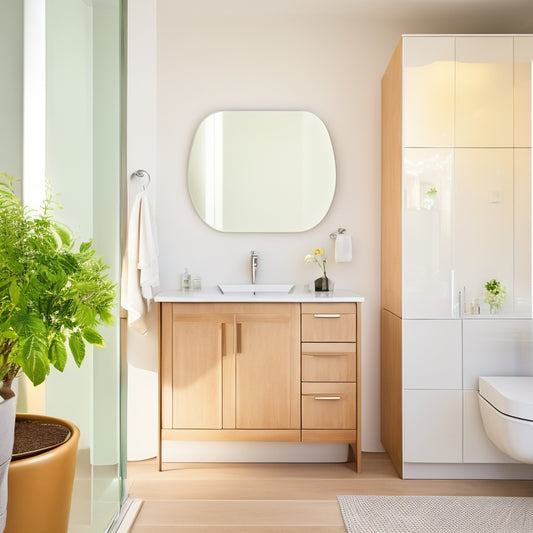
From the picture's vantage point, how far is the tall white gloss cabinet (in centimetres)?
247

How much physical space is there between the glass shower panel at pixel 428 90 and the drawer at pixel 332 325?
0.94 metres

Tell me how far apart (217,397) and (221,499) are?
0.49 meters

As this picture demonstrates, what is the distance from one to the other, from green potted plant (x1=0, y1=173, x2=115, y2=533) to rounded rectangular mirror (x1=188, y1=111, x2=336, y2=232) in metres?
1.76

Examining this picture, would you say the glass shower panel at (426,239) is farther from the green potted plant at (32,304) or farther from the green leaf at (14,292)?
the green leaf at (14,292)

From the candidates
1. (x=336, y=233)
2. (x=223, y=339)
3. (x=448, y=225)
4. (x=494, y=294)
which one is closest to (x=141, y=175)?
A: (x=223, y=339)

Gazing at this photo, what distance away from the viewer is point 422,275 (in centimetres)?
251

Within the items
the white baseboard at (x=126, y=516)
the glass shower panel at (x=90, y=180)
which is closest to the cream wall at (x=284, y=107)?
the glass shower panel at (x=90, y=180)

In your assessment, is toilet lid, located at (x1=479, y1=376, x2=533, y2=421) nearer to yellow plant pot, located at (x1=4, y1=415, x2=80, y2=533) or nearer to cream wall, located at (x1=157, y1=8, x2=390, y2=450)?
cream wall, located at (x1=157, y1=8, x2=390, y2=450)

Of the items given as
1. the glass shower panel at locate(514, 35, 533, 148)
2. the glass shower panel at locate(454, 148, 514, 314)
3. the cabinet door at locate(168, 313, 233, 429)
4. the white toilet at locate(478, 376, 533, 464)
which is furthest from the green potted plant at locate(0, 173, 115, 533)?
the glass shower panel at locate(514, 35, 533, 148)

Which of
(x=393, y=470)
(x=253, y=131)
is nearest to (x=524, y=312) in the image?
(x=393, y=470)

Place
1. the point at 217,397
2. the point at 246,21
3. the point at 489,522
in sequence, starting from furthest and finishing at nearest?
1. the point at 246,21
2. the point at 217,397
3. the point at 489,522

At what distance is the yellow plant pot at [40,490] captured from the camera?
1.11m

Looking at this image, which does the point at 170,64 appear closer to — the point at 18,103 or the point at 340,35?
the point at 340,35

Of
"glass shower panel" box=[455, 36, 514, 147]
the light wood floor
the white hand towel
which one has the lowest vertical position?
the light wood floor
